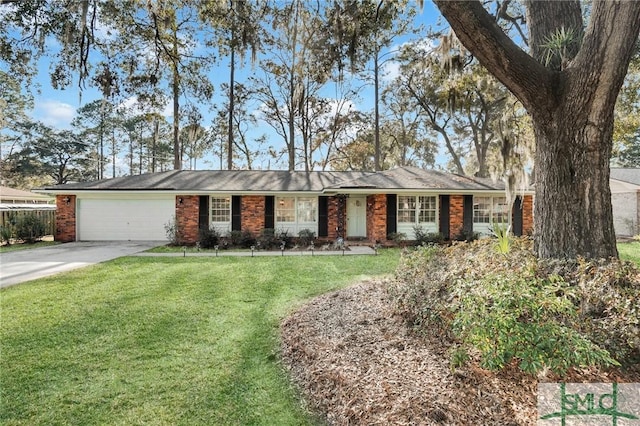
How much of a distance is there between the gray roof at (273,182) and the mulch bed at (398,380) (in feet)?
28.5

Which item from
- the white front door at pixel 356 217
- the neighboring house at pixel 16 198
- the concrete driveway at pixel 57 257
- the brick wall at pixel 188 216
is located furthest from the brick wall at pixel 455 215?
the neighboring house at pixel 16 198

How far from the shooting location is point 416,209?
12977 mm

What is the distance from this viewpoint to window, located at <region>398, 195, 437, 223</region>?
42.4 feet

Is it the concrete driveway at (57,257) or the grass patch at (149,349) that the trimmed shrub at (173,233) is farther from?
the grass patch at (149,349)

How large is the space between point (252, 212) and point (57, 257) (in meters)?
6.46

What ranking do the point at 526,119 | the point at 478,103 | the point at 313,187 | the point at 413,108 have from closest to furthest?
the point at 526,119
the point at 313,187
the point at 478,103
the point at 413,108

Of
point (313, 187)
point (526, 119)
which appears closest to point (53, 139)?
point (313, 187)

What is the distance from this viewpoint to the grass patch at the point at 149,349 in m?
2.64

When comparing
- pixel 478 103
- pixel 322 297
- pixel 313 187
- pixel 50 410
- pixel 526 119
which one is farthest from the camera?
pixel 478 103

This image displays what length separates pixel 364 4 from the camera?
6.04 metres

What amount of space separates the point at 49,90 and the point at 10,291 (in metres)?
4.32

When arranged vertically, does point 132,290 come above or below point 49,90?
below

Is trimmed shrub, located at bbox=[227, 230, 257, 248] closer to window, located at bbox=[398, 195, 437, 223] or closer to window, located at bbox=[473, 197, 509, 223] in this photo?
window, located at bbox=[398, 195, 437, 223]

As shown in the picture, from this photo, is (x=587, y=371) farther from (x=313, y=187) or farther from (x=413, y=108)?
(x=413, y=108)
